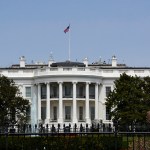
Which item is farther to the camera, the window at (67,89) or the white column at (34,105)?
the white column at (34,105)

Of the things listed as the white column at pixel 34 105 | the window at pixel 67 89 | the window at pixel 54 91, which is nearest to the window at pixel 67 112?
the window at pixel 67 89

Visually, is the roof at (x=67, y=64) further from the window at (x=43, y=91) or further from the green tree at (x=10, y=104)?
the green tree at (x=10, y=104)

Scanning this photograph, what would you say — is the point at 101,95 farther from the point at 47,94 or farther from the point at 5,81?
the point at 5,81

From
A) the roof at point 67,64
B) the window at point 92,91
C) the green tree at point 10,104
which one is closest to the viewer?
the green tree at point 10,104

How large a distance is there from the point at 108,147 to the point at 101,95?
6877 cm

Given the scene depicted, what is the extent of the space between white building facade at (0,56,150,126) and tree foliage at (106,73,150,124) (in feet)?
64.2

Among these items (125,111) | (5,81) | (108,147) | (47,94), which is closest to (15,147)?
(108,147)

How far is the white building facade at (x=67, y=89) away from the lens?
92812 millimetres

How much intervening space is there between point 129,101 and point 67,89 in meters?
24.6

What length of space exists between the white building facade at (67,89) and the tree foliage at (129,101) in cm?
1957

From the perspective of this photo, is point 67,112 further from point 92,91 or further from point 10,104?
point 10,104

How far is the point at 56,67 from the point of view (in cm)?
9331

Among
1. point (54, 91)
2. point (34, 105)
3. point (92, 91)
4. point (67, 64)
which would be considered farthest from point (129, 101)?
point (34, 105)

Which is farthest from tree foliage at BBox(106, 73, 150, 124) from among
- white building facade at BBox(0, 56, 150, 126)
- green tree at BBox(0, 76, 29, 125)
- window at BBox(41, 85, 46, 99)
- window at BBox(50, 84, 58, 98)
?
window at BBox(41, 85, 46, 99)
